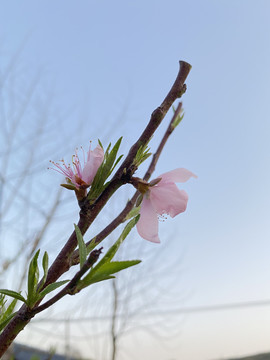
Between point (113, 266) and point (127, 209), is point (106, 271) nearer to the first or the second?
point (113, 266)

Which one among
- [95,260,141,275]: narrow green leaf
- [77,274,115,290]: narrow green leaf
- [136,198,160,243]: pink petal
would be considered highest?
[136,198,160,243]: pink petal

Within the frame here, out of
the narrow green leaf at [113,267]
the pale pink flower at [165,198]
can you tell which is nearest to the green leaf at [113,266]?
the narrow green leaf at [113,267]

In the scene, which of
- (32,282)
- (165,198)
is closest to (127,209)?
(165,198)

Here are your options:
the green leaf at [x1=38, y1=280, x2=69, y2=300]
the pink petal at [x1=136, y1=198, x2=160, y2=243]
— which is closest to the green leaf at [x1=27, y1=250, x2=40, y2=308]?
the green leaf at [x1=38, y1=280, x2=69, y2=300]

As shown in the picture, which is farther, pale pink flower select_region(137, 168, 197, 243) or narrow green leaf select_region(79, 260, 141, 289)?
pale pink flower select_region(137, 168, 197, 243)

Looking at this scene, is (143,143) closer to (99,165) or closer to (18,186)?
(99,165)

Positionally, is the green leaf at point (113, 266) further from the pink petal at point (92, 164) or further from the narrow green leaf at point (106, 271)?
the pink petal at point (92, 164)

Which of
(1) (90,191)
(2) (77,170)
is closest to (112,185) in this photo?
(1) (90,191)

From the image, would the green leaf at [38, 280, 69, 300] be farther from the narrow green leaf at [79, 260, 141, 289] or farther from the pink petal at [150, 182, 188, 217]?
the pink petal at [150, 182, 188, 217]
